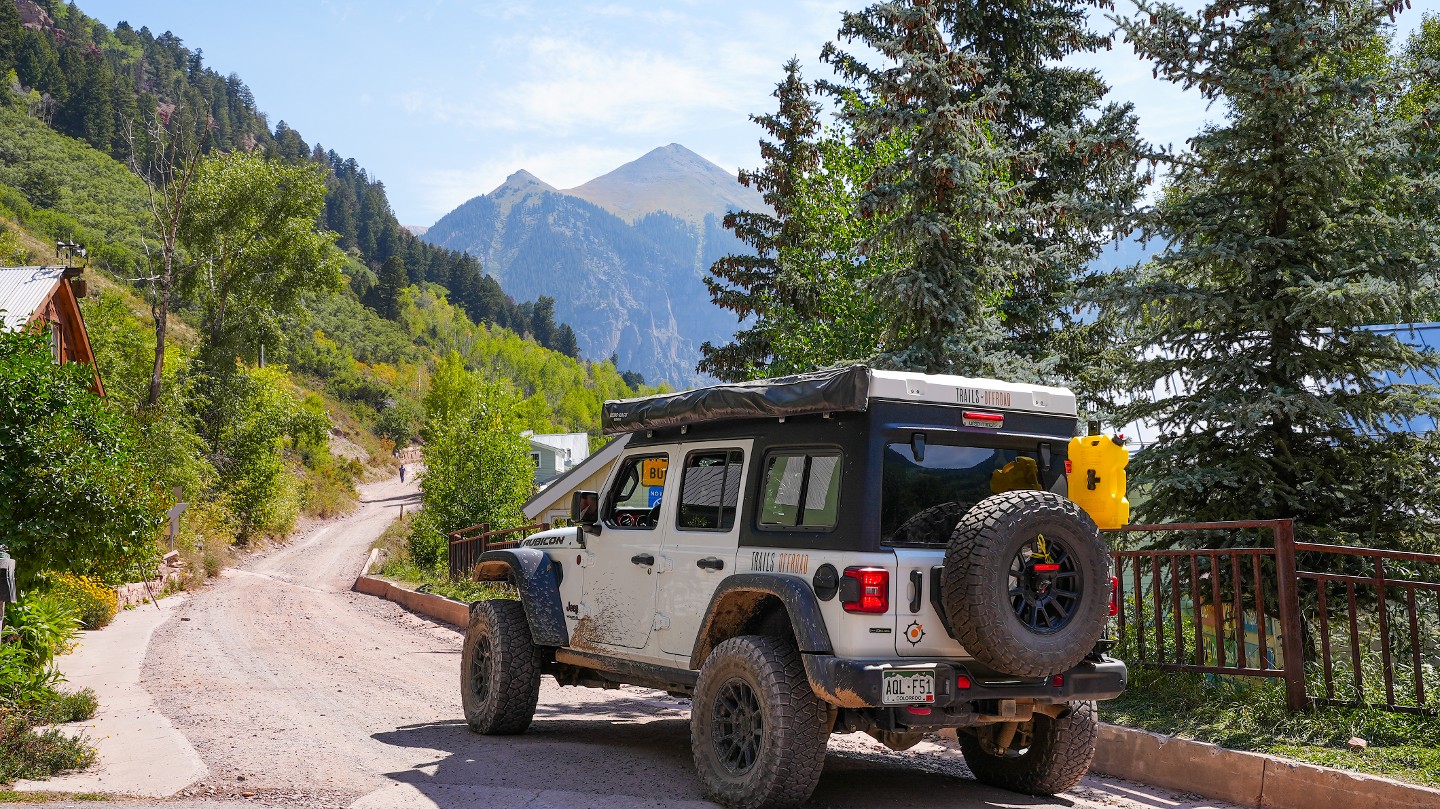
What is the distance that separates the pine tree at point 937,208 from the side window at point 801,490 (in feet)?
22.3

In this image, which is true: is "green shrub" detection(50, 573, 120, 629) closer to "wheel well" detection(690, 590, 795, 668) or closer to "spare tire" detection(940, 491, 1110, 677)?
"wheel well" detection(690, 590, 795, 668)

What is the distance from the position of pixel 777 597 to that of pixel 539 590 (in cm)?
262

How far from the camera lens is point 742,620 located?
620 centimetres

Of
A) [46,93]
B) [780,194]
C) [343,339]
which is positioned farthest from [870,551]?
[46,93]

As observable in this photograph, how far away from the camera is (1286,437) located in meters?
10.5

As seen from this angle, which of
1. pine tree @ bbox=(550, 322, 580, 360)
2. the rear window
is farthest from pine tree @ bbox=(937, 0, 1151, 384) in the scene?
pine tree @ bbox=(550, 322, 580, 360)

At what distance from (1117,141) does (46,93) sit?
15091 cm

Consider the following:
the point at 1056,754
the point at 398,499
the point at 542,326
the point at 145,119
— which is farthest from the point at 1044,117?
the point at 542,326

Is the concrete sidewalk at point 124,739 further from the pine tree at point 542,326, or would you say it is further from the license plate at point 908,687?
the pine tree at point 542,326

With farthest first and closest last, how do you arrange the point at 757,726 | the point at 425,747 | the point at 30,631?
the point at 30,631 → the point at 425,747 → the point at 757,726

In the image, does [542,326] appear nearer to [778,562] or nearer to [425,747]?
[425,747]

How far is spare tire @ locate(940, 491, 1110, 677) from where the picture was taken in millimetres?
5137

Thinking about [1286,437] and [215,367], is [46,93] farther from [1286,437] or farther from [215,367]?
[1286,437]

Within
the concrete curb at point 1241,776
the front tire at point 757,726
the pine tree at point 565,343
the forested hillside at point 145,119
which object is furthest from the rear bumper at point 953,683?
the pine tree at point 565,343
